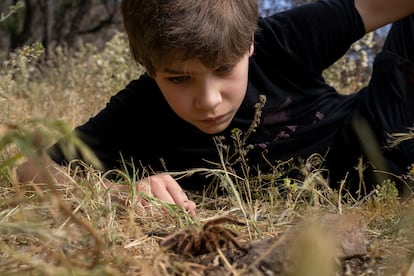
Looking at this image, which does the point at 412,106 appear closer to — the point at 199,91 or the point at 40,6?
the point at 199,91

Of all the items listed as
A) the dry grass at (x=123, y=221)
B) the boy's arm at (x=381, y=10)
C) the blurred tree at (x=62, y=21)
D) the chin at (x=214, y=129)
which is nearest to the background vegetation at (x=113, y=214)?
the dry grass at (x=123, y=221)

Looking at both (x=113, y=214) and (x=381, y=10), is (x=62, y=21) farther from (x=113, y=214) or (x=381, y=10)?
(x=113, y=214)

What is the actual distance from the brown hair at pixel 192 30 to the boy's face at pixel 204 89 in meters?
0.03

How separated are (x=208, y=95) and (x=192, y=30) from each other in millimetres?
198

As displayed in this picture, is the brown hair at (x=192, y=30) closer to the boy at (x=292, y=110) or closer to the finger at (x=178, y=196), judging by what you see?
the boy at (x=292, y=110)

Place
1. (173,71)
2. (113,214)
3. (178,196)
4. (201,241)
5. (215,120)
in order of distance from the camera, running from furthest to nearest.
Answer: (215,120)
(173,71)
(178,196)
(113,214)
(201,241)

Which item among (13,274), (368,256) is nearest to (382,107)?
(368,256)

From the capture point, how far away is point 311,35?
216cm

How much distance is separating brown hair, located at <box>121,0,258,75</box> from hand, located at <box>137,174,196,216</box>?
1.20 feet

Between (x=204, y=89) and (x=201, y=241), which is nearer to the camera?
(x=201, y=241)

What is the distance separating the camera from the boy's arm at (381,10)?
6.69 feet

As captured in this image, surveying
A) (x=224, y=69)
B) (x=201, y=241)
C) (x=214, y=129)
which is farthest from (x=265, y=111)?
(x=201, y=241)

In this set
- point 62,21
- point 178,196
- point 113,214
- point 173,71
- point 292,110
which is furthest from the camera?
point 62,21

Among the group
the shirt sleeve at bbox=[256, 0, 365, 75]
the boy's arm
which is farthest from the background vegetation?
the boy's arm
